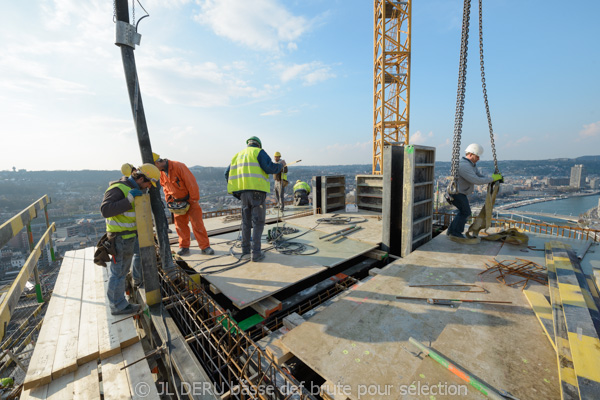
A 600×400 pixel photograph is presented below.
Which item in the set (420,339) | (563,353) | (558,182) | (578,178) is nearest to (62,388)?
(420,339)

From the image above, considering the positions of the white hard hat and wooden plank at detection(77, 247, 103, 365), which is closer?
wooden plank at detection(77, 247, 103, 365)

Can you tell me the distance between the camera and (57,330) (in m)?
3.05

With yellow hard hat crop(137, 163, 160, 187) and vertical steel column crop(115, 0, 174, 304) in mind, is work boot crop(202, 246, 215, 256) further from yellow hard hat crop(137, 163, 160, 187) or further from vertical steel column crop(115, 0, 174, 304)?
yellow hard hat crop(137, 163, 160, 187)

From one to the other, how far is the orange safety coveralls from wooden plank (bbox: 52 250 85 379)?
174 cm

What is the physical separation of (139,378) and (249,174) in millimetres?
2970

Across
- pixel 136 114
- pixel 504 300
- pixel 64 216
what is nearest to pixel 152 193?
pixel 136 114

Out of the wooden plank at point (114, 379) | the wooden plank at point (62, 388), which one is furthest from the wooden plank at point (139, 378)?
the wooden plank at point (62, 388)

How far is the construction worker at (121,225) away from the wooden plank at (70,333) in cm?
45

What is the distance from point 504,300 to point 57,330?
229 inches

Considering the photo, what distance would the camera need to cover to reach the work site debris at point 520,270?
3.83m

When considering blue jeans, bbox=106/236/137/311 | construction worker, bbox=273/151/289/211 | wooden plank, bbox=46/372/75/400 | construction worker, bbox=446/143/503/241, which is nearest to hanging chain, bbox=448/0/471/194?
construction worker, bbox=446/143/503/241

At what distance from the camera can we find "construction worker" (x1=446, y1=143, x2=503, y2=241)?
5441 millimetres

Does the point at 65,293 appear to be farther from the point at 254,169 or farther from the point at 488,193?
the point at 488,193

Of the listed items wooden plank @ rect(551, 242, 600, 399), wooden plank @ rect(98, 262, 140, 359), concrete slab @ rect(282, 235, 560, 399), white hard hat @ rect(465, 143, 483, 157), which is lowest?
wooden plank @ rect(98, 262, 140, 359)
